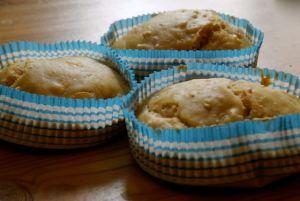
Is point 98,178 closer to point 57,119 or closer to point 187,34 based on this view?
point 57,119

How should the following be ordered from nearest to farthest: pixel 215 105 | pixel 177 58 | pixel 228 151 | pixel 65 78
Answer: pixel 228 151 < pixel 215 105 < pixel 65 78 < pixel 177 58

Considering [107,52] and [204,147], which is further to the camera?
[107,52]

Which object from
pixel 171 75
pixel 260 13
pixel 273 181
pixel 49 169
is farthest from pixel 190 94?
pixel 260 13

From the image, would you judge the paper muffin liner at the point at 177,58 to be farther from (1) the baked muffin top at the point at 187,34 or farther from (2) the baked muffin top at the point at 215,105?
(2) the baked muffin top at the point at 215,105

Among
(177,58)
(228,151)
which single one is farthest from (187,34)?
(228,151)

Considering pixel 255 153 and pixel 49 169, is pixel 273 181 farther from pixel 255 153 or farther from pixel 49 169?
pixel 49 169

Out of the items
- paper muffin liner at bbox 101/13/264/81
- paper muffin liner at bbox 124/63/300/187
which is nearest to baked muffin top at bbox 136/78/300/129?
paper muffin liner at bbox 124/63/300/187
